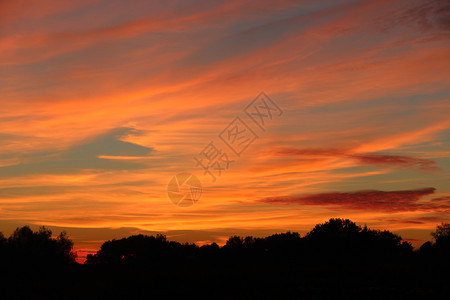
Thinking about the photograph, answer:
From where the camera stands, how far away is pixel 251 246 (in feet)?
419

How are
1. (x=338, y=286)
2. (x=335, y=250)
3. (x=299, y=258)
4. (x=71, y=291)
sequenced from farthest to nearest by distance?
(x=335, y=250), (x=299, y=258), (x=71, y=291), (x=338, y=286)

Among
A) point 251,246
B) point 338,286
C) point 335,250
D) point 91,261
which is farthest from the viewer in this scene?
point 91,261

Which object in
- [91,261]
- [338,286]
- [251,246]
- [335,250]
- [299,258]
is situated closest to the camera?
[338,286]

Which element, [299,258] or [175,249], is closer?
[299,258]

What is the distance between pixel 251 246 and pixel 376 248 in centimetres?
3202

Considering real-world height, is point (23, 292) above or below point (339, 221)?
below

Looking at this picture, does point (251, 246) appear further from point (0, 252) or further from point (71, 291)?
point (71, 291)

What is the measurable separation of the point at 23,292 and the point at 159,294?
1397 centimetres

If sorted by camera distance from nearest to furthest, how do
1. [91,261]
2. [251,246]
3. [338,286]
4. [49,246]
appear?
[338,286]
[49,246]
[251,246]
[91,261]

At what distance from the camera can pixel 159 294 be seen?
42906 mm

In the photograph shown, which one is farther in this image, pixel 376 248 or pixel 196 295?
pixel 376 248

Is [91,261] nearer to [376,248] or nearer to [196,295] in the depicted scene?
[376,248]

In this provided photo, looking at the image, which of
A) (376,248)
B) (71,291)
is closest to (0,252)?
(71,291)

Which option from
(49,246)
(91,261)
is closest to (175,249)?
(91,261)
